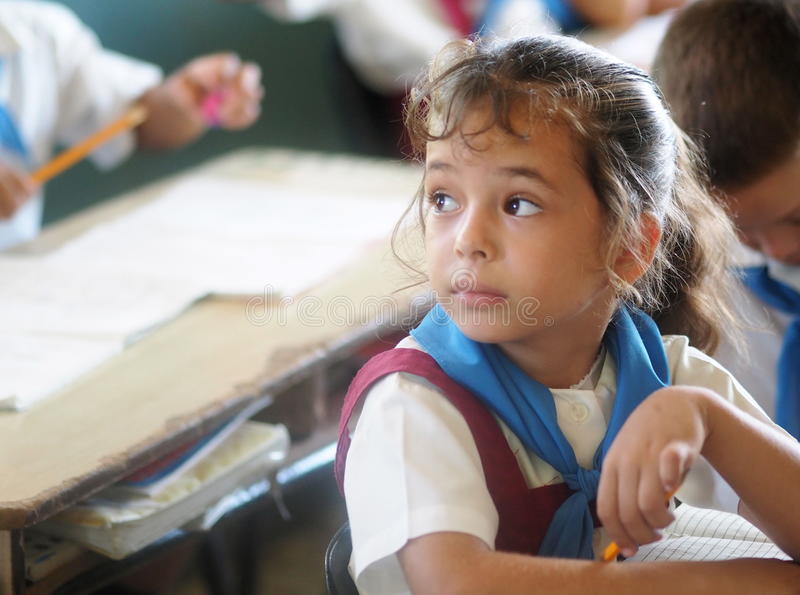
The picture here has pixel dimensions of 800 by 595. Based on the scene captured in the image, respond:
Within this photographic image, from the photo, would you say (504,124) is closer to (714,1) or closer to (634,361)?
(634,361)

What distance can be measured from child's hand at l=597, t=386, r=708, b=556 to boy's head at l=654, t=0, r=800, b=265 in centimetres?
53

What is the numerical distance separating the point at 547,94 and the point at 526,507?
1.06ft

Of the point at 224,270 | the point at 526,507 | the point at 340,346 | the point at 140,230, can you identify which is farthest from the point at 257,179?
the point at 526,507

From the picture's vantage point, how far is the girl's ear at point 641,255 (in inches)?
35.3

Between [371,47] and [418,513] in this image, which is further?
[371,47]

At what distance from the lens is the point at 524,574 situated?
0.73 meters

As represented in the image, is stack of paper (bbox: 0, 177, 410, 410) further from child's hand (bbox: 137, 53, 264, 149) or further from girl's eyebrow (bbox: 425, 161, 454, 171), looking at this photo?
girl's eyebrow (bbox: 425, 161, 454, 171)

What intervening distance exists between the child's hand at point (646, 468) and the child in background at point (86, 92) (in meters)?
1.37

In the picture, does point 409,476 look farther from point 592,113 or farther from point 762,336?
point 762,336

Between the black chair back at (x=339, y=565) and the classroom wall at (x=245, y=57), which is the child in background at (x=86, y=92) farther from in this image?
the black chair back at (x=339, y=565)

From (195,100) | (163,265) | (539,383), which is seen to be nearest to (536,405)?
(539,383)

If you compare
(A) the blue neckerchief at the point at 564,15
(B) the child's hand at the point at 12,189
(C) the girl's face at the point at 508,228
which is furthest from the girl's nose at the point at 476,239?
(A) the blue neckerchief at the point at 564,15

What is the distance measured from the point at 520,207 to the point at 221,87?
4.09 feet

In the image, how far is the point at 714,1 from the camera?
51.1 inches
